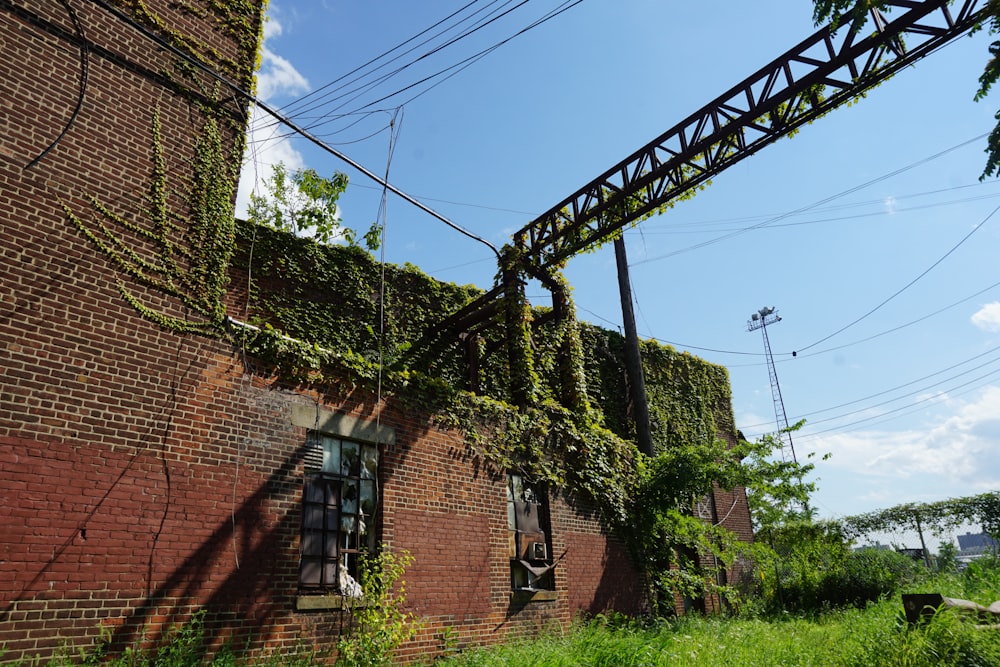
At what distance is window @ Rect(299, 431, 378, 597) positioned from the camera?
25.6 ft

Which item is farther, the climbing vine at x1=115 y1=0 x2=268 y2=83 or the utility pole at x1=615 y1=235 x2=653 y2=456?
the utility pole at x1=615 y1=235 x2=653 y2=456

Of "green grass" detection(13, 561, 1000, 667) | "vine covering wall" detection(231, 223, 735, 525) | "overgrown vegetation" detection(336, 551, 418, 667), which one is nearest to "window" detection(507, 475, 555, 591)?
"vine covering wall" detection(231, 223, 735, 525)

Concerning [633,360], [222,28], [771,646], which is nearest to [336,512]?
[771,646]

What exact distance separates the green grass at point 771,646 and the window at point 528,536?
0.97 m

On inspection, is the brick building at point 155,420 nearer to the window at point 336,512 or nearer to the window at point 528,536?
the window at point 336,512

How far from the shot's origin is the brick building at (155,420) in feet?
19.7

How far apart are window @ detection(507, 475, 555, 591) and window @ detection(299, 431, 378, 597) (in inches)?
121

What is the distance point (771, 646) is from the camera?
957cm

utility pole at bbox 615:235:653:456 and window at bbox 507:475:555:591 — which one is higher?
utility pole at bbox 615:235:653:456

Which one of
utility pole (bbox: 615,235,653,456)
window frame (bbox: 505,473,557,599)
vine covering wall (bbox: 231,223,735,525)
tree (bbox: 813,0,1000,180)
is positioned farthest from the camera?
utility pole (bbox: 615,235,653,456)

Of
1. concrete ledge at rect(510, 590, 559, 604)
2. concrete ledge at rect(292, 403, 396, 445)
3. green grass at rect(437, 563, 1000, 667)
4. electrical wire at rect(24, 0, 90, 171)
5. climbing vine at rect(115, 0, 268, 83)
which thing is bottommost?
green grass at rect(437, 563, 1000, 667)

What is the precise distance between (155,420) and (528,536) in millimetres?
6563

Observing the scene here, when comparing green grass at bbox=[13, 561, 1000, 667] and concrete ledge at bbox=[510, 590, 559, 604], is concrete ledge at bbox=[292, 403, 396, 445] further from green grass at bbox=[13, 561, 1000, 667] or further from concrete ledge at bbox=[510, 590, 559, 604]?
concrete ledge at bbox=[510, 590, 559, 604]

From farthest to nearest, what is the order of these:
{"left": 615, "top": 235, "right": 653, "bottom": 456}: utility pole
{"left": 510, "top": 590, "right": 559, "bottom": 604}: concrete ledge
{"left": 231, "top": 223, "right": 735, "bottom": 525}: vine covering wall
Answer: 1. {"left": 615, "top": 235, "right": 653, "bottom": 456}: utility pole
2. {"left": 510, "top": 590, "right": 559, "bottom": 604}: concrete ledge
3. {"left": 231, "top": 223, "right": 735, "bottom": 525}: vine covering wall
